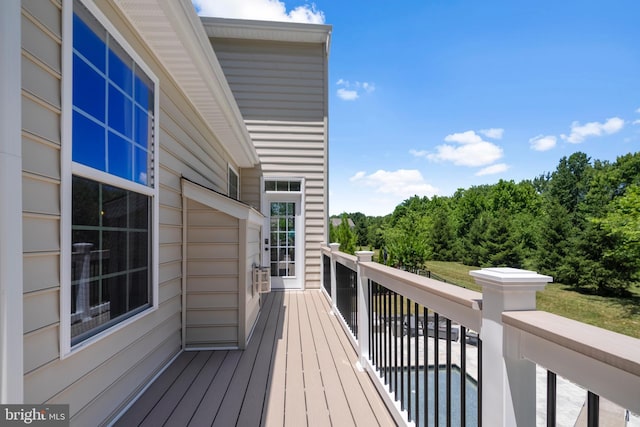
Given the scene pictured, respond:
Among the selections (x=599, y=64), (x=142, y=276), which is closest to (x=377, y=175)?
(x=599, y=64)

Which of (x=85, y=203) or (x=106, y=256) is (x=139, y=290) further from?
(x=85, y=203)

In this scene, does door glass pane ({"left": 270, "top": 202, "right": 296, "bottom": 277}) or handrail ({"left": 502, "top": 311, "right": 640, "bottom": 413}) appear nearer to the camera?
handrail ({"left": 502, "top": 311, "right": 640, "bottom": 413})

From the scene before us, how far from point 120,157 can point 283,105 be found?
4.59 meters

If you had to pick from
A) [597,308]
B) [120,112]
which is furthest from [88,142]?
[597,308]

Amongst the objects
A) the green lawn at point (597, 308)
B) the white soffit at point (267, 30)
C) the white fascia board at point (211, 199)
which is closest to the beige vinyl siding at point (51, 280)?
the white fascia board at point (211, 199)

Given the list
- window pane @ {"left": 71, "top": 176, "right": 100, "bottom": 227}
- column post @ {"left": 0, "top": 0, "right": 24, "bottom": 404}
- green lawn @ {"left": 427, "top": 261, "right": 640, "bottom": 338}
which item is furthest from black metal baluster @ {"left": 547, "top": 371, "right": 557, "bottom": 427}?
green lawn @ {"left": 427, "top": 261, "right": 640, "bottom": 338}

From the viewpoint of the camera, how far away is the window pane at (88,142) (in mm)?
1520

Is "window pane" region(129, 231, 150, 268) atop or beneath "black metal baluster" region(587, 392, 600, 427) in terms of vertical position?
atop

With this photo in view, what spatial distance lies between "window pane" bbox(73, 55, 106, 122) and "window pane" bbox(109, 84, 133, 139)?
80 mm

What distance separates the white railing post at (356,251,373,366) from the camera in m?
2.55

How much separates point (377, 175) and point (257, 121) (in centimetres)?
6052

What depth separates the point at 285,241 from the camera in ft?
19.9

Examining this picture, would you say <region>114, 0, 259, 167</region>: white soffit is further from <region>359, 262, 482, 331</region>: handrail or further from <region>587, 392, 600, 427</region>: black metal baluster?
<region>587, 392, 600, 427</region>: black metal baluster

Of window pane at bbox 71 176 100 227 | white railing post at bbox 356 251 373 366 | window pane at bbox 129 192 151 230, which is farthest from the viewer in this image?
white railing post at bbox 356 251 373 366
